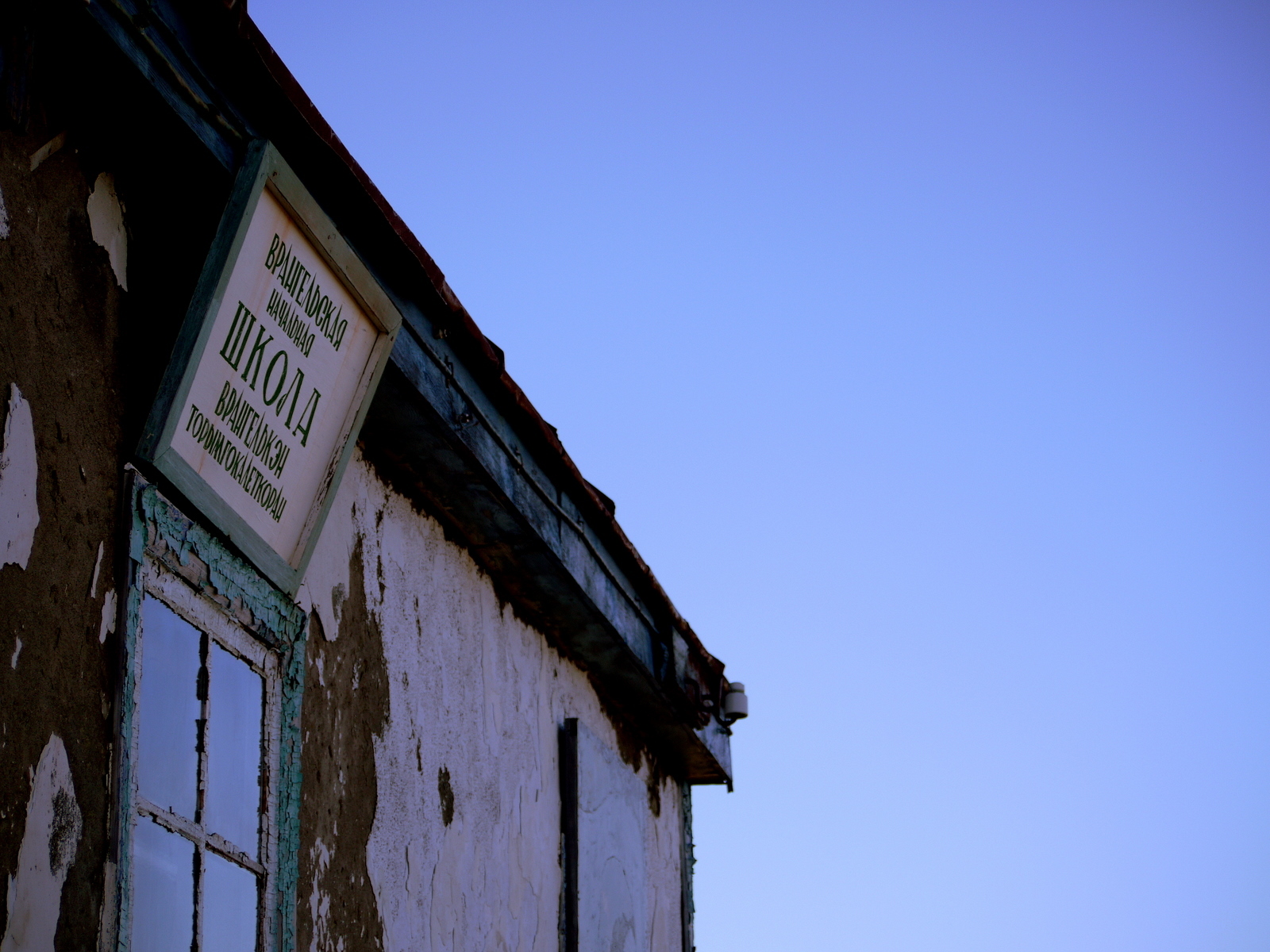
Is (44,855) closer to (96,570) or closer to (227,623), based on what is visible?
(96,570)

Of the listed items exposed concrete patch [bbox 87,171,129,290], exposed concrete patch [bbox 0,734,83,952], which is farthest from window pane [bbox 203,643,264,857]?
exposed concrete patch [bbox 87,171,129,290]

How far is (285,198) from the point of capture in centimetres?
392

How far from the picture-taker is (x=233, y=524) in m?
3.93

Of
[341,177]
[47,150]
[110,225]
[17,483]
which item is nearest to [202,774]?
[17,483]

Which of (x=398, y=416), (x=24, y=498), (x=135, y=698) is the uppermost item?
(x=398, y=416)

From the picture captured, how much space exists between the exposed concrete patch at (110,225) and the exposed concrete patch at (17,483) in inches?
21.8

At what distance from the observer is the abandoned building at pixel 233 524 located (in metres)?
3.35

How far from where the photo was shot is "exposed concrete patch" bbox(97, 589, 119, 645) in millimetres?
3461

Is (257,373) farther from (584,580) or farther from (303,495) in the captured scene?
(584,580)

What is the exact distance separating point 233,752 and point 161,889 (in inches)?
18.4

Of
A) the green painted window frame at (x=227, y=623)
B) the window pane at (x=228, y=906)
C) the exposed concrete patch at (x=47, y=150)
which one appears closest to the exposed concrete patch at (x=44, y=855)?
the green painted window frame at (x=227, y=623)

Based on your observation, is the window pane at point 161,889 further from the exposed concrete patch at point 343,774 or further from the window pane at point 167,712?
the exposed concrete patch at point 343,774

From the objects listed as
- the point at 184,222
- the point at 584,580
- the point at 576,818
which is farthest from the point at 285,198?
the point at 576,818

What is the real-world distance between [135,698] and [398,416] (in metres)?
1.71
